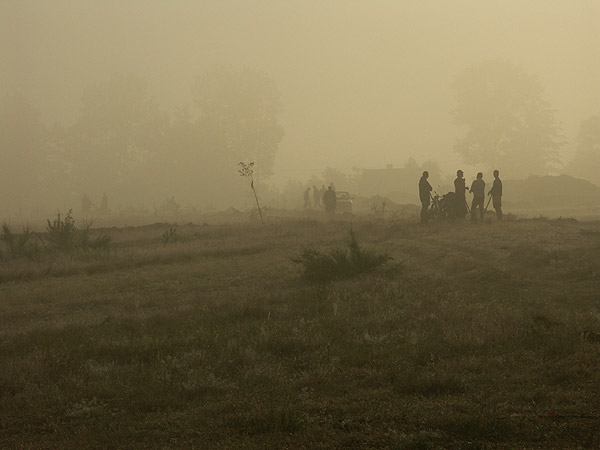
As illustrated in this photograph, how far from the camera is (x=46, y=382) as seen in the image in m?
7.02

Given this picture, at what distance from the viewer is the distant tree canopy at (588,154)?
224ft

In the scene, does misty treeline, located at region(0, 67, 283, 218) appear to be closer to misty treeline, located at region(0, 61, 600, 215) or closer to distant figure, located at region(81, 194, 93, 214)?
misty treeline, located at region(0, 61, 600, 215)

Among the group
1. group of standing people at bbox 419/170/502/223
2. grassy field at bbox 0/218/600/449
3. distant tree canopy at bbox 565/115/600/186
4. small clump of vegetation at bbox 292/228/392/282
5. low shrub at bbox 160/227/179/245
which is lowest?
grassy field at bbox 0/218/600/449

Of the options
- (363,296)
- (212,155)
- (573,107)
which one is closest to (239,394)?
(363,296)

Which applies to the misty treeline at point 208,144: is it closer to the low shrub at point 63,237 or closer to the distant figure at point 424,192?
the distant figure at point 424,192

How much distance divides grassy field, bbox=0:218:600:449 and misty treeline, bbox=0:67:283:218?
53.6 m

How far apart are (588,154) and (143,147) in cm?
5133

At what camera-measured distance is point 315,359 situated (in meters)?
7.24

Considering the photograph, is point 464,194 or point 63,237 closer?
point 63,237

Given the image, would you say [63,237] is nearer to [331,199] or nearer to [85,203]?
[331,199]

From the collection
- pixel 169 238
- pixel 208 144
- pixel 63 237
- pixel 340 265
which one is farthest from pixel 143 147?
pixel 340 265

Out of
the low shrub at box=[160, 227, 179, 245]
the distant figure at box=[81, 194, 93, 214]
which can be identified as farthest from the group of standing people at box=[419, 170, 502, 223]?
the distant figure at box=[81, 194, 93, 214]

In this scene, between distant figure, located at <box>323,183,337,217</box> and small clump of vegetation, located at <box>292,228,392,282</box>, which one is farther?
distant figure, located at <box>323,183,337,217</box>

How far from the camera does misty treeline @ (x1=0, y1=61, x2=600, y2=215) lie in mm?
65375
